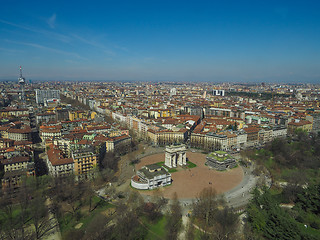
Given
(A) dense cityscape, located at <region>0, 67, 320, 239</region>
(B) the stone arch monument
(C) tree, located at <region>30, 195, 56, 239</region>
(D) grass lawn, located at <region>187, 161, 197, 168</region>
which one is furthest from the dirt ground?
(C) tree, located at <region>30, 195, 56, 239</region>

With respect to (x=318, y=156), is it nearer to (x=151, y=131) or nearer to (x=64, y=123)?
(x=151, y=131)

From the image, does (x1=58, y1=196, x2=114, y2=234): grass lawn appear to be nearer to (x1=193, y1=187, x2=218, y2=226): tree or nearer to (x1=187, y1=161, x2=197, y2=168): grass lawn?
(x1=193, y1=187, x2=218, y2=226): tree

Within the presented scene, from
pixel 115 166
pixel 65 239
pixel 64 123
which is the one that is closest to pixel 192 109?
pixel 64 123

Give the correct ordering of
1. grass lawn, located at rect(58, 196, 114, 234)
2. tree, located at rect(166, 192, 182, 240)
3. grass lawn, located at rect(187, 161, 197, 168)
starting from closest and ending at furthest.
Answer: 1. tree, located at rect(166, 192, 182, 240)
2. grass lawn, located at rect(58, 196, 114, 234)
3. grass lawn, located at rect(187, 161, 197, 168)

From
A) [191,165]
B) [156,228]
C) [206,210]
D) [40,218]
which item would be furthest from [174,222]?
[191,165]

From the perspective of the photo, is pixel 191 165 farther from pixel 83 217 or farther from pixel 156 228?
pixel 83 217

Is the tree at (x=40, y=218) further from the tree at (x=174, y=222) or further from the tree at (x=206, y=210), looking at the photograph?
the tree at (x=206, y=210)
